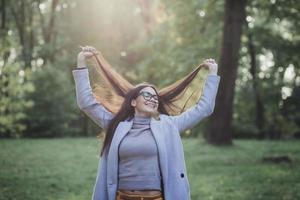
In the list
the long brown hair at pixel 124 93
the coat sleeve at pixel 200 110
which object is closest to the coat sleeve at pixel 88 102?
the long brown hair at pixel 124 93

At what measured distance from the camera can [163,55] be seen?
29.8 m

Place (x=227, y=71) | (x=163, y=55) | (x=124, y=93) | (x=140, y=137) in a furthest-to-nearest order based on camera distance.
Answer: (x=163, y=55) → (x=227, y=71) → (x=124, y=93) → (x=140, y=137)

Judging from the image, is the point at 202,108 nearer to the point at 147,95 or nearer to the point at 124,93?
the point at 147,95

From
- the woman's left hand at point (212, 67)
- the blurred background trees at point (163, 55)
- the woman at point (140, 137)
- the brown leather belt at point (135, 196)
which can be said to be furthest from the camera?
the blurred background trees at point (163, 55)

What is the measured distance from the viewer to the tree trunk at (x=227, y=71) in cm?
2095

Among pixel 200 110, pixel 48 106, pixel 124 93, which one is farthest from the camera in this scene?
pixel 48 106

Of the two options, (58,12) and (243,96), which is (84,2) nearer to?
(58,12)

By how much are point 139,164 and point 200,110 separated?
1026 millimetres

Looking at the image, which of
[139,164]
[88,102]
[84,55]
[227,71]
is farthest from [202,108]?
[227,71]

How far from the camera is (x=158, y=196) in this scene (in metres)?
5.24

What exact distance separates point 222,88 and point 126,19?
25389 mm

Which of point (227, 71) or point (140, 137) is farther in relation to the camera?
point (227, 71)

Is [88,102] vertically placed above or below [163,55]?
below

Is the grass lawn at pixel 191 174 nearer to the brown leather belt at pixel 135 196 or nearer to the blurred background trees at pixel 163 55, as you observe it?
the blurred background trees at pixel 163 55
